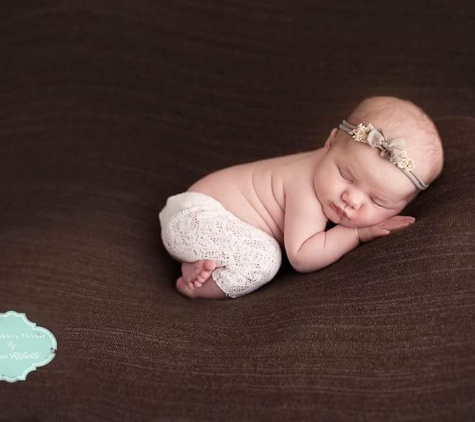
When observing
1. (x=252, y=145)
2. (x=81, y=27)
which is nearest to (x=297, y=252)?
(x=252, y=145)

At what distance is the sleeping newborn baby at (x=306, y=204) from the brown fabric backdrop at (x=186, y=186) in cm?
6

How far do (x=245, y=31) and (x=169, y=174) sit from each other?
451 mm

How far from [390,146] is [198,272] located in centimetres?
47

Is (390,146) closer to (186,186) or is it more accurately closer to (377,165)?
(377,165)

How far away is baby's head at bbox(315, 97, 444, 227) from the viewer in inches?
46.0

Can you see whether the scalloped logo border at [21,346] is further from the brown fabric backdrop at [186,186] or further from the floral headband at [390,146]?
the floral headband at [390,146]

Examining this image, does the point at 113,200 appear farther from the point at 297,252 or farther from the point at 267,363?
the point at 267,363

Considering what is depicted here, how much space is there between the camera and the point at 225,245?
1.31 m

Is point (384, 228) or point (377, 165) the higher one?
point (377, 165)

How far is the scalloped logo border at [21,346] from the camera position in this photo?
1.08 m

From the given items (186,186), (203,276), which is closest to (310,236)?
(203,276)

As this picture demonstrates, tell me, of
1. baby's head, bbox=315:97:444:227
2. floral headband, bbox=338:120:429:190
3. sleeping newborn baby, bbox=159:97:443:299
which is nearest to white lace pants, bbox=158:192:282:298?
sleeping newborn baby, bbox=159:97:443:299

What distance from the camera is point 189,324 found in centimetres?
117

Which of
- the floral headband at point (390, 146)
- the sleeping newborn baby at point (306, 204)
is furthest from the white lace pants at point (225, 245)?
the floral headband at point (390, 146)
